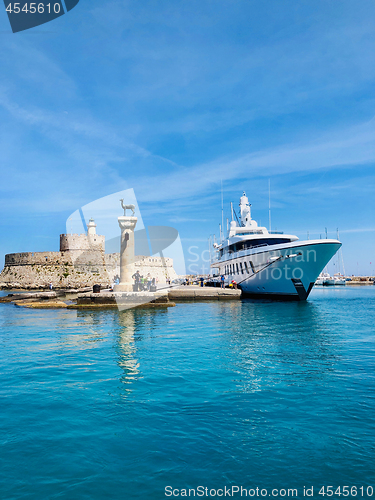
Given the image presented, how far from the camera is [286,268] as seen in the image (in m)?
26.4

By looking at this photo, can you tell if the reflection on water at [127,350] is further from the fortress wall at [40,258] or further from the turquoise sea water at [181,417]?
the fortress wall at [40,258]

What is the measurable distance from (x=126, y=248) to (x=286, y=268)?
12111 mm

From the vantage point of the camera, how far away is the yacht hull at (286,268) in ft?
82.4

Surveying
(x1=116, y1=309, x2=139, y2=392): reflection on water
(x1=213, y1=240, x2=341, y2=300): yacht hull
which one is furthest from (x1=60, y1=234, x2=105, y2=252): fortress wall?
(x1=116, y1=309, x2=139, y2=392): reflection on water

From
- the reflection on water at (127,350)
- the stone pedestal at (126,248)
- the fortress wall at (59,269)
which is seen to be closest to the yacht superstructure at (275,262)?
the stone pedestal at (126,248)

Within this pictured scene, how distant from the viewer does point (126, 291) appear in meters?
23.7

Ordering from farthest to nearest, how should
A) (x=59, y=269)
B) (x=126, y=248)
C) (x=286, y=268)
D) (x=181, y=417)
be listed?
(x=59, y=269), (x=286, y=268), (x=126, y=248), (x=181, y=417)

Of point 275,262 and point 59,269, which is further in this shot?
point 59,269

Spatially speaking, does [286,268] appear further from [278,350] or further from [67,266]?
[67,266]

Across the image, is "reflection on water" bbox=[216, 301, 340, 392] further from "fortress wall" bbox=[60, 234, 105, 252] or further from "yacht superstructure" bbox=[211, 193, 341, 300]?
"fortress wall" bbox=[60, 234, 105, 252]

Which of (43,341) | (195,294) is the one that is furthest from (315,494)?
(195,294)

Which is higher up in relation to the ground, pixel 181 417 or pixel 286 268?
pixel 286 268

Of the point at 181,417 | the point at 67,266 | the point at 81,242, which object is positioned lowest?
the point at 181,417

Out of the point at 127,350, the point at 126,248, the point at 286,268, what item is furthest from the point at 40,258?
the point at 127,350
